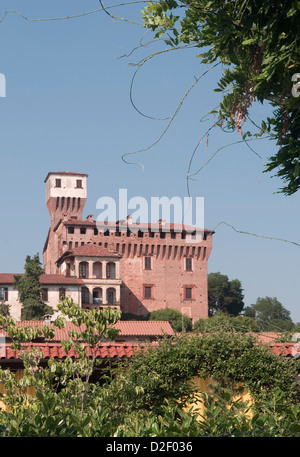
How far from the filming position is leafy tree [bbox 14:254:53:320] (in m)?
71.2

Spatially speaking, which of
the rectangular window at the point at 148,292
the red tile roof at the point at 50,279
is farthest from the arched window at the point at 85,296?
the rectangular window at the point at 148,292

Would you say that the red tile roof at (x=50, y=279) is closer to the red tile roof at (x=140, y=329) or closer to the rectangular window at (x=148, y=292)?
the rectangular window at (x=148, y=292)

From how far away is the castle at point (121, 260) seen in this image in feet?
263

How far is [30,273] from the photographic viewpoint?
72.8m

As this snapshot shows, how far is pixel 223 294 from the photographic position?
4021 inches

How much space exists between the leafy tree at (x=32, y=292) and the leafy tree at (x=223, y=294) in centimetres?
3426

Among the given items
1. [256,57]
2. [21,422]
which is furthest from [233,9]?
[21,422]

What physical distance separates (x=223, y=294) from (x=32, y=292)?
37381mm

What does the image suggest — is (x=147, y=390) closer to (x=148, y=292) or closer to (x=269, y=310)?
(x=148, y=292)

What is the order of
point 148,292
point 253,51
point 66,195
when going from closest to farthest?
point 253,51
point 148,292
point 66,195

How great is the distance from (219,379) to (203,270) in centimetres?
7632

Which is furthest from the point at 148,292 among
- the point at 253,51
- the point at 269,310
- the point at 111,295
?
the point at 253,51

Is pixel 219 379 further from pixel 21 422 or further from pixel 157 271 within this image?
pixel 157 271

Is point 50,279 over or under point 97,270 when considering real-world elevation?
under
